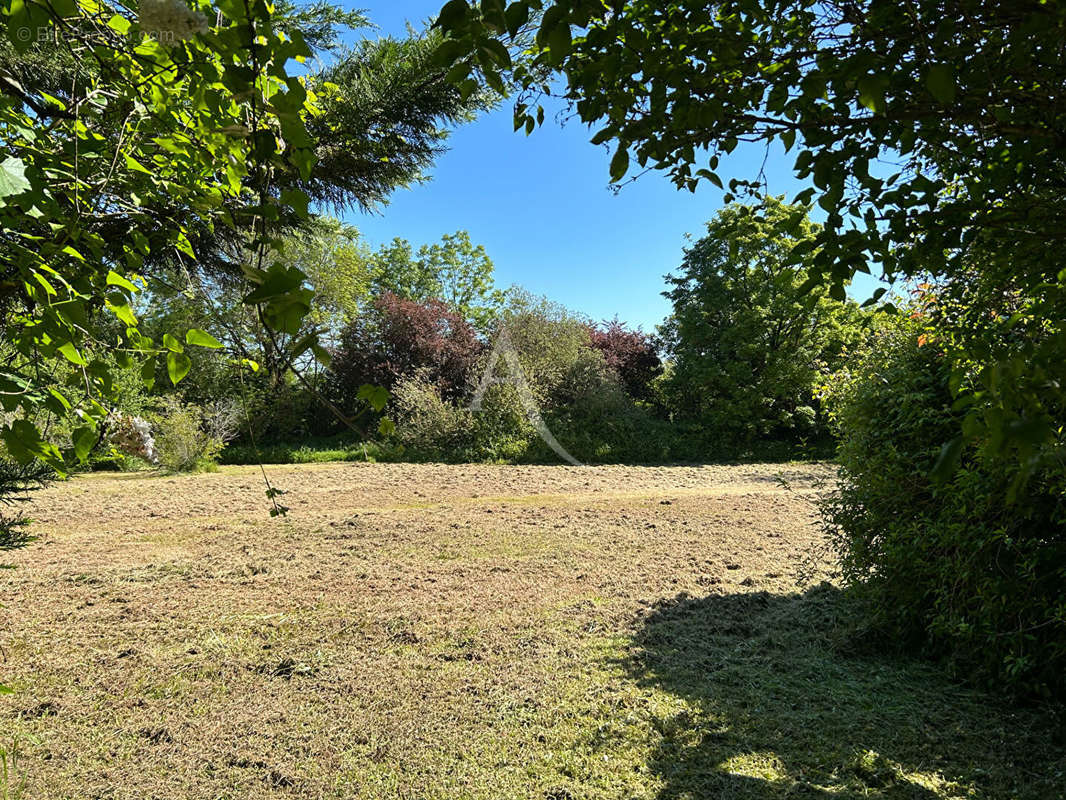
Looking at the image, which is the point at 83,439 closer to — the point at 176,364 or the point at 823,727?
the point at 176,364

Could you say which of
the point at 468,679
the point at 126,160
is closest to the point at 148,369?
the point at 126,160

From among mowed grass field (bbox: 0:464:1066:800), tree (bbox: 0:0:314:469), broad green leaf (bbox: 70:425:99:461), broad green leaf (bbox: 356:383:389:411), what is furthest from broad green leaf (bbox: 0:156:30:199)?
mowed grass field (bbox: 0:464:1066:800)

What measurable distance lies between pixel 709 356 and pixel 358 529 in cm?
1242

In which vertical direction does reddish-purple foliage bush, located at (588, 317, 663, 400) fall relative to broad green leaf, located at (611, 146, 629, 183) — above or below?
above

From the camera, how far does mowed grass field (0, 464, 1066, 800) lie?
83.7 inches

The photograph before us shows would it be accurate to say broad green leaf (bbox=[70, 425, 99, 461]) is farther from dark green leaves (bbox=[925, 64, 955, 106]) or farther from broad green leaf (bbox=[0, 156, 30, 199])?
dark green leaves (bbox=[925, 64, 955, 106])

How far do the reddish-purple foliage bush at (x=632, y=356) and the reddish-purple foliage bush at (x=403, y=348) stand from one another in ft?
13.4

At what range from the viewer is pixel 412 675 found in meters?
2.91

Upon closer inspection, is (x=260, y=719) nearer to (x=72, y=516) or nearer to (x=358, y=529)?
(x=358, y=529)

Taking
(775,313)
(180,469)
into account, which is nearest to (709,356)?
(775,313)

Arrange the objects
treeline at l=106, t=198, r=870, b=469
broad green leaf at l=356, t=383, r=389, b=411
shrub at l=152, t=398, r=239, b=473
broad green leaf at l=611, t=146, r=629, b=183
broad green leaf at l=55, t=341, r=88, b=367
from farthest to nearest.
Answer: treeline at l=106, t=198, r=870, b=469
shrub at l=152, t=398, r=239, b=473
broad green leaf at l=611, t=146, r=629, b=183
broad green leaf at l=55, t=341, r=88, b=367
broad green leaf at l=356, t=383, r=389, b=411

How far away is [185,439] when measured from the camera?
10766 mm

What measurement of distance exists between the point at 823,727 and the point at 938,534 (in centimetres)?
110

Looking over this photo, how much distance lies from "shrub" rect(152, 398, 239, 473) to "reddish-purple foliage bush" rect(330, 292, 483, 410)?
463 cm
